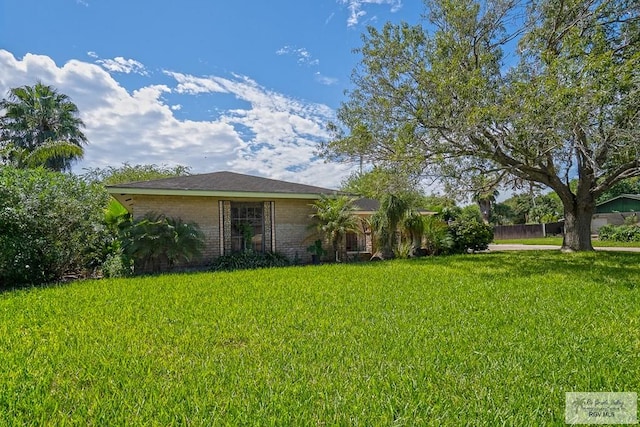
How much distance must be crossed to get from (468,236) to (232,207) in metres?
10.6

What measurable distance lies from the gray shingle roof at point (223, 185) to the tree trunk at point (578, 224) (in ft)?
32.2

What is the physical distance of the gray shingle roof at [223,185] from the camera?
11448 millimetres

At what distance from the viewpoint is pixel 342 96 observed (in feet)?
45.6

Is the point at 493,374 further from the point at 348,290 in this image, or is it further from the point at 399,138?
the point at 399,138

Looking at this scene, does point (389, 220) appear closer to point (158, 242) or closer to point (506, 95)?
point (506, 95)

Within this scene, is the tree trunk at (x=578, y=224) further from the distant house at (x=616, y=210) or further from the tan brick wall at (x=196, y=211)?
the distant house at (x=616, y=210)

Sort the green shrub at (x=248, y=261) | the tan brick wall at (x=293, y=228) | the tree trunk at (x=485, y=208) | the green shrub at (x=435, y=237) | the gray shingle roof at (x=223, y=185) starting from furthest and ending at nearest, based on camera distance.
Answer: the tree trunk at (x=485, y=208) < the green shrub at (x=435, y=237) < the tan brick wall at (x=293, y=228) < the green shrub at (x=248, y=261) < the gray shingle roof at (x=223, y=185)

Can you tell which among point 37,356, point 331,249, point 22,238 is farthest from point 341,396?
point 331,249

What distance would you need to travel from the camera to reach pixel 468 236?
16.1 m

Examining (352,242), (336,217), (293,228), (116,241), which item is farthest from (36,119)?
(336,217)

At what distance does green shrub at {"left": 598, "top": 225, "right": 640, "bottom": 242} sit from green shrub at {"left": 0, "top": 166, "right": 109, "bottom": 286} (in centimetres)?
2990

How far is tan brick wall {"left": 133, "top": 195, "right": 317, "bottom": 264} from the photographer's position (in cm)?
1185

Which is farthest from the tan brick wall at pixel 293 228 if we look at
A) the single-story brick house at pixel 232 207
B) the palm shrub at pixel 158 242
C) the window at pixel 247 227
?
the palm shrub at pixel 158 242

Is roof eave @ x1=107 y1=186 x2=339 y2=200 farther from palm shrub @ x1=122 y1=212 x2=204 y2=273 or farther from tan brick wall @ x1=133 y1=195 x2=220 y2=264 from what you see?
palm shrub @ x1=122 y1=212 x2=204 y2=273
